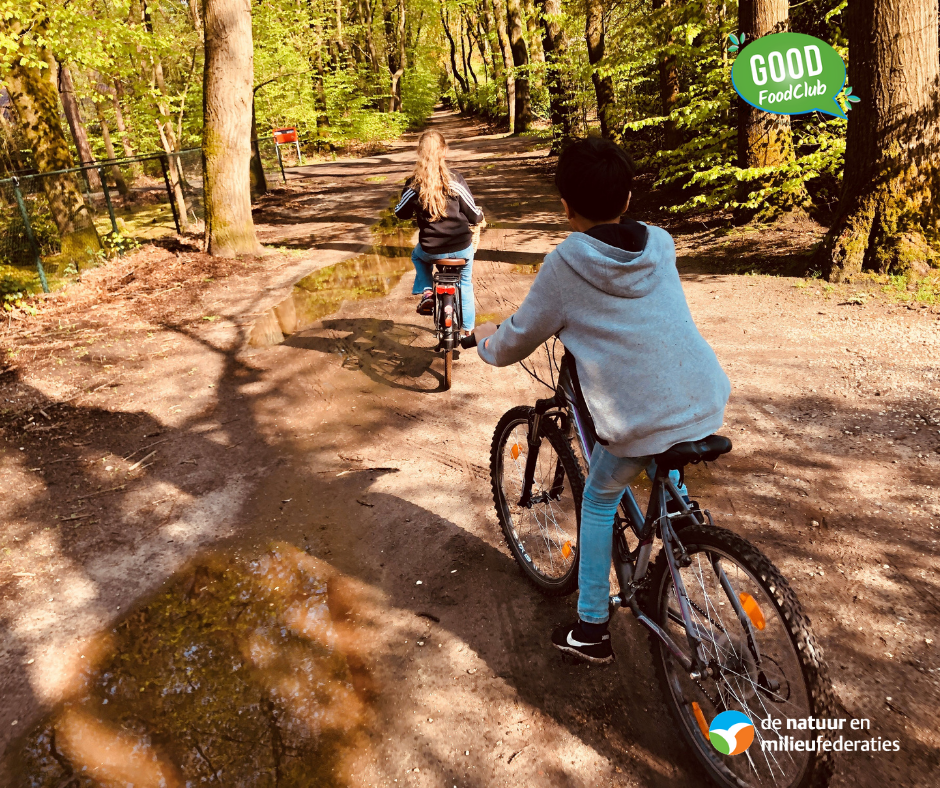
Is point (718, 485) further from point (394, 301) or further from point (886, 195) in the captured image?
point (394, 301)

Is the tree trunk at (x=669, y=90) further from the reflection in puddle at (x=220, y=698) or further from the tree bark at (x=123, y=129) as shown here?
the tree bark at (x=123, y=129)

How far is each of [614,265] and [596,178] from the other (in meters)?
0.36

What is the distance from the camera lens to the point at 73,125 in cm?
2102

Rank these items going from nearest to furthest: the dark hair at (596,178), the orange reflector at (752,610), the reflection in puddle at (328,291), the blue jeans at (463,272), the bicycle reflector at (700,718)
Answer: the orange reflector at (752,610)
the dark hair at (596,178)
the bicycle reflector at (700,718)
the blue jeans at (463,272)
the reflection in puddle at (328,291)

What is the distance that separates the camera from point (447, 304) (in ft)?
19.7

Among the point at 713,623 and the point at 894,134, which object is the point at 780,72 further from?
the point at 713,623

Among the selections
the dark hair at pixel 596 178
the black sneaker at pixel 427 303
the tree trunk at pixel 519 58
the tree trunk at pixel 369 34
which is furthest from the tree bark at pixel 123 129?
the tree trunk at pixel 369 34

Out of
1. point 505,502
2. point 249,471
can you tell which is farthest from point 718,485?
point 249,471

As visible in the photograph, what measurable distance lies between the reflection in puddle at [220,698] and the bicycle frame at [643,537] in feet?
4.30

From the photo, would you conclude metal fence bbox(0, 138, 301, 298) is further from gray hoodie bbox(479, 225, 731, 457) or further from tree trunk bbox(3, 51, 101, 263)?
gray hoodie bbox(479, 225, 731, 457)

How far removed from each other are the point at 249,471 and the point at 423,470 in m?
1.40

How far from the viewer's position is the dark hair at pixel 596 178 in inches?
91.5

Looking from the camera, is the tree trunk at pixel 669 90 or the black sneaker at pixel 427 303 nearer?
the black sneaker at pixel 427 303

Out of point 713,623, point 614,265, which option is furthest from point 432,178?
point 713,623
